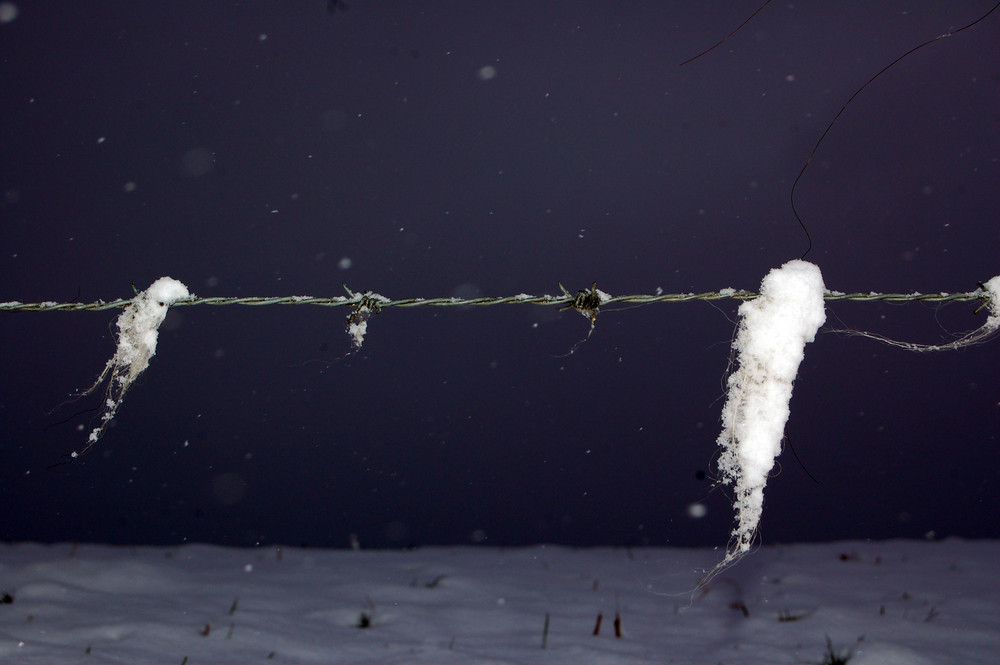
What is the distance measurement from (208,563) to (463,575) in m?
1.83

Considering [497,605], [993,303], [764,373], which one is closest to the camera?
[764,373]

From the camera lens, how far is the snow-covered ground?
307 centimetres

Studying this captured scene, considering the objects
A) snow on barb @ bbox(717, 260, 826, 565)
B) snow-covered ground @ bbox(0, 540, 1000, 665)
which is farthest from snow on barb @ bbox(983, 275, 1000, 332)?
snow-covered ground @ bbox(0, 540, 1000, 665)

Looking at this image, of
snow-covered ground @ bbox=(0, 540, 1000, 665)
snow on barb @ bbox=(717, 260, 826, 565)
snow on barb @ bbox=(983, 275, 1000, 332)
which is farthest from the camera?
snow-covered ground @ bbox=(0, 540, 1000, 665)

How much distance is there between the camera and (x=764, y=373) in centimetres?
180

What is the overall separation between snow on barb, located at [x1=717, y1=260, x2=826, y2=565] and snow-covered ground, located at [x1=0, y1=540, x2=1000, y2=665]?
5.36 ft

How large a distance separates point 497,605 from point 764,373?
2.73 m

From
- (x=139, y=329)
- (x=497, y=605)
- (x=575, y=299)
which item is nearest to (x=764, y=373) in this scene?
(x=575, y=299)

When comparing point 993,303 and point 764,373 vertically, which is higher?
point 993,303

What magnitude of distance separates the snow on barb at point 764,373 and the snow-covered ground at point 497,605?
1.63 m

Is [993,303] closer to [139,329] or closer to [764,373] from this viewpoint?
[764,373]

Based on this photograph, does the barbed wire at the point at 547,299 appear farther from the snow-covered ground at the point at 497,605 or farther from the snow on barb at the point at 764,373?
the snow-covered ground at the point at 497,605

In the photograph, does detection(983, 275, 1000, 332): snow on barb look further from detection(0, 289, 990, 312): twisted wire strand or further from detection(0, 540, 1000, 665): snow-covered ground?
detection(0, 540, 1000, 665): snow-covered ground

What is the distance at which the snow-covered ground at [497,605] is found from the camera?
3070 mm
